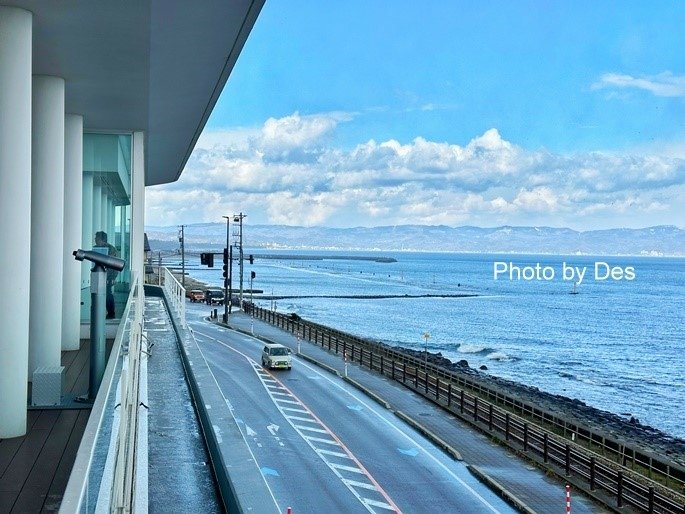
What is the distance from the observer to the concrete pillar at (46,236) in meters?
11.1

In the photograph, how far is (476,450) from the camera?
2453 cm

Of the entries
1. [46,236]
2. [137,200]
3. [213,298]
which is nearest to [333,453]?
[137,200]

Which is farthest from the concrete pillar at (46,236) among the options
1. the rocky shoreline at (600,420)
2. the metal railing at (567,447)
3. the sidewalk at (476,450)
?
the rocky shoreline at (600,420)

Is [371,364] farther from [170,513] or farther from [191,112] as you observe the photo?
[170,513]

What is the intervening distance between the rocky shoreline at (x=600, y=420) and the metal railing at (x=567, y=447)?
75.2 inches

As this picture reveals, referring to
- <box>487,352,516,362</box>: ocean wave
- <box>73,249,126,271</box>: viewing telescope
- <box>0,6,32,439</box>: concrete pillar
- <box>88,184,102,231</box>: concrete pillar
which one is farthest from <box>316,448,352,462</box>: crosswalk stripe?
<box>487,352,516,362</box>: ocean wave

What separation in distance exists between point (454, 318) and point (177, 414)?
98.8 metres

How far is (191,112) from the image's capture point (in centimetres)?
1734

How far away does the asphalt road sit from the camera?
18672 millimetres

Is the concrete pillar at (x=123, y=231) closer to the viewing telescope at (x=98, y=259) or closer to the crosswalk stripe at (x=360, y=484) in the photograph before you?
the viewing telescope at (x=98, y=259)

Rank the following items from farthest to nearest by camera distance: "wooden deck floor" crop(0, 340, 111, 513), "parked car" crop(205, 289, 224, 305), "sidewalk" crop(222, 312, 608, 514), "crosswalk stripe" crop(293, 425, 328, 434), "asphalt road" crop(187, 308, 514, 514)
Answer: "parked car" crop(205, 289, 224, 305) < "crosswalk stripe" crop(293, 425, 328, 434) < "sidewalk" crop(222, 312, 608, 514) < "asphalt road" crop(187, 308, 514, 514) < "wooden deck floor" crop(0, 340, 111, 513)

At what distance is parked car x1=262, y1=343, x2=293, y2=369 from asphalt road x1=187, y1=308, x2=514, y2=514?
1690 mm

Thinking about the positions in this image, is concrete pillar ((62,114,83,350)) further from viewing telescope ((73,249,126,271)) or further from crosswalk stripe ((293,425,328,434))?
crosswalk stripe ((293,425,328,434))

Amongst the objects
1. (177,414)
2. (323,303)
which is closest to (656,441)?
(177,414)
